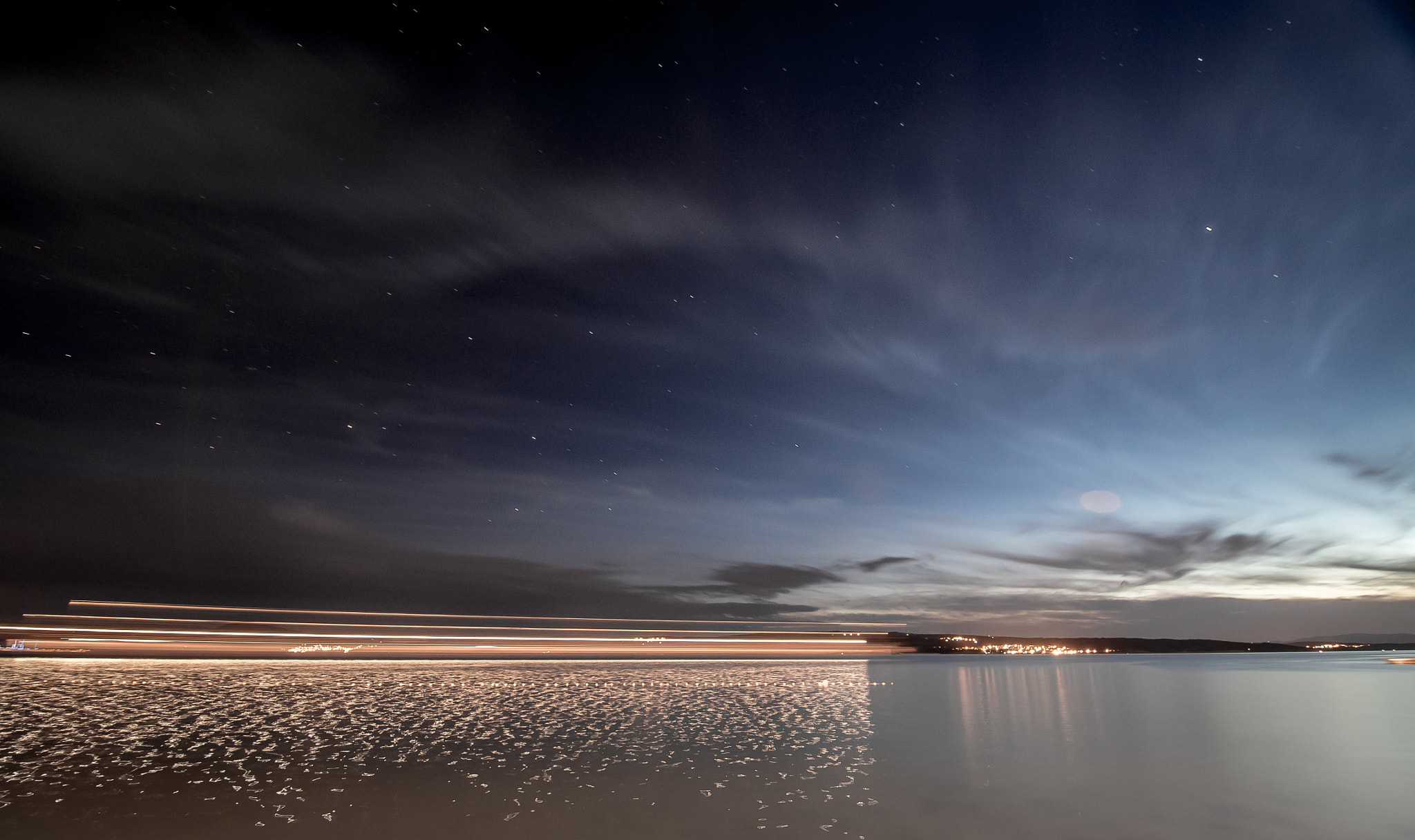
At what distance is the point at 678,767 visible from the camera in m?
17.2

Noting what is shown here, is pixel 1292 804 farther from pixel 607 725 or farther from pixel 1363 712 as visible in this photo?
pixel 1363 712

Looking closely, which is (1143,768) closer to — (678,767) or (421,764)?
(678,767)

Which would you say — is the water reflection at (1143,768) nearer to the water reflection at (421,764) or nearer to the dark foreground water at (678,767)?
the dark foreground water at (678,767)

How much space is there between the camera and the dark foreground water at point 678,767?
1226 cm

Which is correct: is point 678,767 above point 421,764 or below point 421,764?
above

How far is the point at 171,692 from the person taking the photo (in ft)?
117

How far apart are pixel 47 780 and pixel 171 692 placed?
2633cm

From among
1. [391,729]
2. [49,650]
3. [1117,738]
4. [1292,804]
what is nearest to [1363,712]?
[1117,738]

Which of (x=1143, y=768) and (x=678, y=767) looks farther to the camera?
(x=1143, y=768)

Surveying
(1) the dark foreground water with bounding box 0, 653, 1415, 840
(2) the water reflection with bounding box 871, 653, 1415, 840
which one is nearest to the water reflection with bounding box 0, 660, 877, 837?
(1) the dark foreground water with bounding box 0, 653, 1415, 840

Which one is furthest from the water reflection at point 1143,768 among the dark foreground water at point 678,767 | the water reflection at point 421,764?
the water reflection at point 421,764

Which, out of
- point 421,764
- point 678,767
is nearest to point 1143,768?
point 678,767

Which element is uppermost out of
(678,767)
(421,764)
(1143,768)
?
(1143,768)

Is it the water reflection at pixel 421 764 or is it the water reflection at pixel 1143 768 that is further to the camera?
the water reflection at pixel 1143 768
